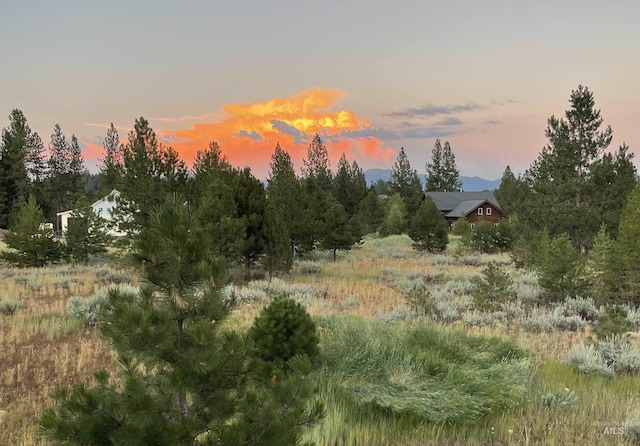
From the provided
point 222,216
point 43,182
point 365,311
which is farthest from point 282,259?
point 43,182

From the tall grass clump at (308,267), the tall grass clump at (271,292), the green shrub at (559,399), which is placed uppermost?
the green shrub at (559,399)

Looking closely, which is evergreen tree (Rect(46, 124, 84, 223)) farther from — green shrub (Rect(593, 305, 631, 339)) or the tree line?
green shrub (Rect(593, 305, 631, 339))

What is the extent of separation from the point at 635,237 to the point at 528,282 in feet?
16.3

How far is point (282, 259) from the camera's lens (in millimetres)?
16781

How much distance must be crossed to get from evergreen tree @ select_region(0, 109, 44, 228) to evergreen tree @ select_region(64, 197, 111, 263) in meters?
34.0

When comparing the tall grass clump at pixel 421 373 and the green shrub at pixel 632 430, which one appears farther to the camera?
the tall grass clump at pixel 421 373

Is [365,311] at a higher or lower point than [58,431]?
lower

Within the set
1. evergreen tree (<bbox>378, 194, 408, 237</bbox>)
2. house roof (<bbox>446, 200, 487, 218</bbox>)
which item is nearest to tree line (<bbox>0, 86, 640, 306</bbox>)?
evergreen tree (<bbox>378, 194, 408, 237</bbox>)

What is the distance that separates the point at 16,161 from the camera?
1991 inches

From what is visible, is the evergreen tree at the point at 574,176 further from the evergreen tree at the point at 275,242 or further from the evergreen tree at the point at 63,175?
the evergreen tree at the point at 63,175

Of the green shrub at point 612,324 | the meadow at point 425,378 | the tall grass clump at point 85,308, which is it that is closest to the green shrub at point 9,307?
the meadow at point 425,378

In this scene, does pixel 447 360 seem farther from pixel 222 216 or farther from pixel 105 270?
pixel 105 270

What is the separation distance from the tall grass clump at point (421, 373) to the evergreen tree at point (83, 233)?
19164mm

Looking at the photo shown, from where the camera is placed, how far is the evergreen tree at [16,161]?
164 ft
